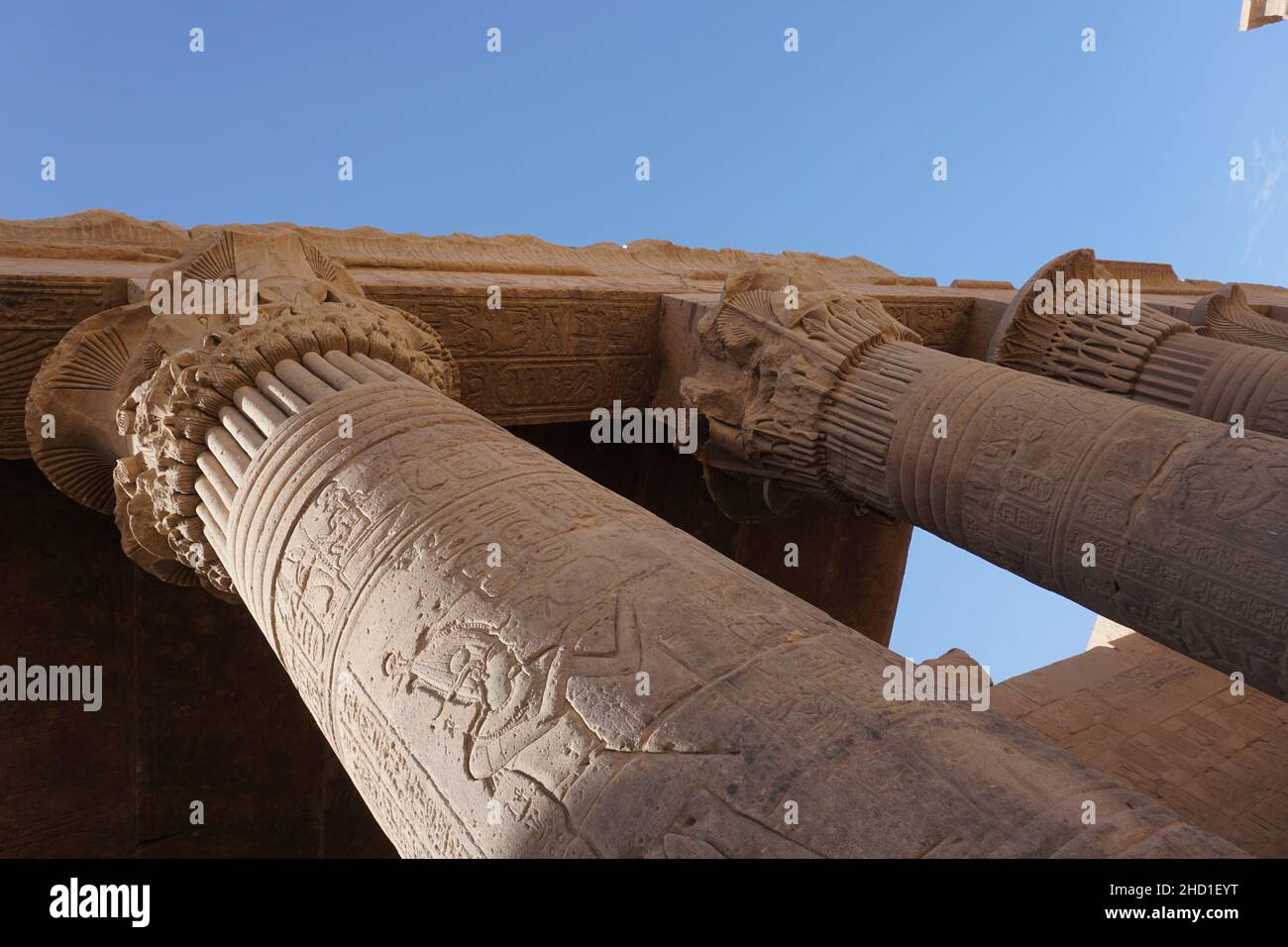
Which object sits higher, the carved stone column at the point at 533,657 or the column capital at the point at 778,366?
the column capital at the point at 778,366

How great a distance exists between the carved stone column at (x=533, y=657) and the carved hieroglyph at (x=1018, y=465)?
162 centimetres

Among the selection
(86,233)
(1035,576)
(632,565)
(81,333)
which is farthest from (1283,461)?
(86,233)

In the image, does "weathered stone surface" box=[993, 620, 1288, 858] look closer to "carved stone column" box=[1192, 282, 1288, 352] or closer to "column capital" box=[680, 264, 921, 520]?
"column capital" box=[680, 264, 921, 520]

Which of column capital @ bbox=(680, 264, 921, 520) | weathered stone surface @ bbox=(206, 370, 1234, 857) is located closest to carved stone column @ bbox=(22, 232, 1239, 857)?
weathered stone surface @ bbox=(206, 370, 1234, 857)

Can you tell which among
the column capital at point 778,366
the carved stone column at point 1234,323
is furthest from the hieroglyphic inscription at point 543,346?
the carved stone column at point 1234,323

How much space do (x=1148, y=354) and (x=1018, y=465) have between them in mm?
1838

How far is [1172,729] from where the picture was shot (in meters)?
6.23

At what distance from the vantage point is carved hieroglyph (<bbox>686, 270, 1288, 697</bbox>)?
9.69ft

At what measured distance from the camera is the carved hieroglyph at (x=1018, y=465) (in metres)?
2.95

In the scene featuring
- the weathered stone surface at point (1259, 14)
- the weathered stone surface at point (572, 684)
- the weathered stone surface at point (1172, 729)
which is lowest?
the weathered stone surface at point (1172, 729)

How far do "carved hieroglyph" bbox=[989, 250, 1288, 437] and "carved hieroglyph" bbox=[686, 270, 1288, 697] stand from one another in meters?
1.16

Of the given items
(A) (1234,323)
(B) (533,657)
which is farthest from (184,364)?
(A) (1234,323)

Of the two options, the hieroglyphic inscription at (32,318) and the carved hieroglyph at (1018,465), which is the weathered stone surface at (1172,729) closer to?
the carved hieroglyph at (1018,465)
